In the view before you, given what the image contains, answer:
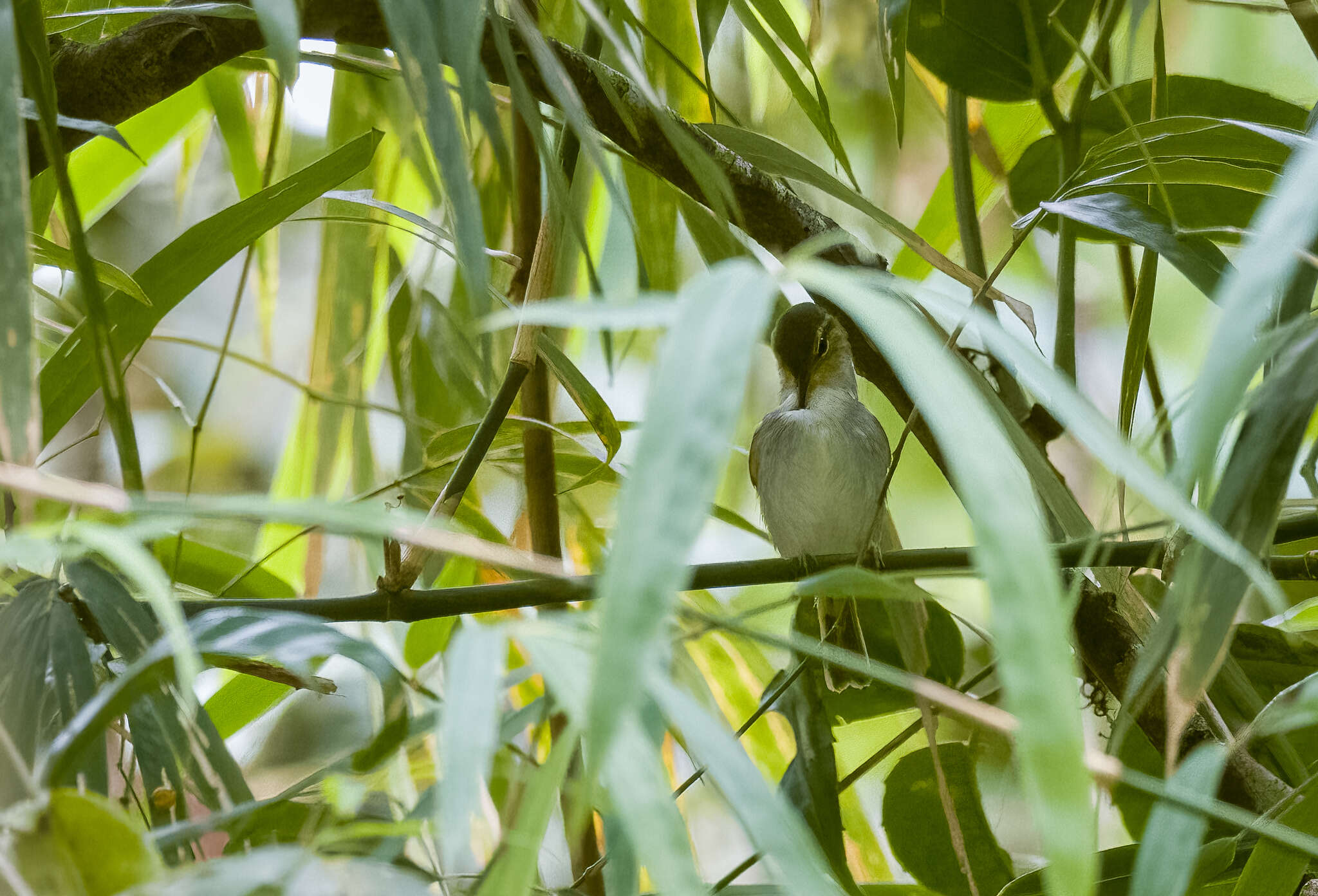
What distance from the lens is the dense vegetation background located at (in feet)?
0.89

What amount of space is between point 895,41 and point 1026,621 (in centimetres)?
46

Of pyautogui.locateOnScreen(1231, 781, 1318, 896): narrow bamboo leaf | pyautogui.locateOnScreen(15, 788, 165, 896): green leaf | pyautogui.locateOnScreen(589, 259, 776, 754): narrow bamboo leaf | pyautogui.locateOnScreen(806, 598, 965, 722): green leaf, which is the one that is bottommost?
pyautogui.locateOnScreen(806, 598, 965, 722): green leaf

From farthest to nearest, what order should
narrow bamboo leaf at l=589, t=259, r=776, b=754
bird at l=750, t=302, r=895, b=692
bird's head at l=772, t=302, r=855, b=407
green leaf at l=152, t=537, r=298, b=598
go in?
bird's head at l=772, t=302, r=855, b=407, bird at l=750, t=302, r=895, b=692, green leaf at l=152, t=537, r=298, b=598, narrow bamboo leaf at l=589, t=259, r=776, b=754

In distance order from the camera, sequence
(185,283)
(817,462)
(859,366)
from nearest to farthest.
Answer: (185,283), (859,366), (817,462)

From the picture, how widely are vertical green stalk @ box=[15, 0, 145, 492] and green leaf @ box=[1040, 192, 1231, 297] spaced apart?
383 millimetres

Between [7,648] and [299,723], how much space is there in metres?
1.85

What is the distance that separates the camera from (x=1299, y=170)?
283 millimetres

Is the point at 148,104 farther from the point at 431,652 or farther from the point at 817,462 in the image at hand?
the point at 817,462

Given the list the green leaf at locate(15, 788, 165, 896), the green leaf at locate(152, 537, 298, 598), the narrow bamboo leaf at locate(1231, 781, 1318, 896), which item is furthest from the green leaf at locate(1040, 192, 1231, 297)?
the green leaf at locate(152, 537, 298, 598)

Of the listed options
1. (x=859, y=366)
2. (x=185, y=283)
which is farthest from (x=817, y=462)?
(x=185, y=283)

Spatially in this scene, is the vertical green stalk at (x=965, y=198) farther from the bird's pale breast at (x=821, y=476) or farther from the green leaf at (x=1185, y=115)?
the bird's pale breast at (x=821, y=476)

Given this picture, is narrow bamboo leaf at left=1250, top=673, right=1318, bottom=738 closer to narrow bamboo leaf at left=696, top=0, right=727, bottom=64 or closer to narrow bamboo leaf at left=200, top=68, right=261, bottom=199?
narrow bamboo leaf at left=696, top=0, right=727, bottom=64

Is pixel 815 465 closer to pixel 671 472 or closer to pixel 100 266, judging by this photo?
pixel 100 266

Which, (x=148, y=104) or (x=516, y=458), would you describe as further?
(x=516, y=458)
